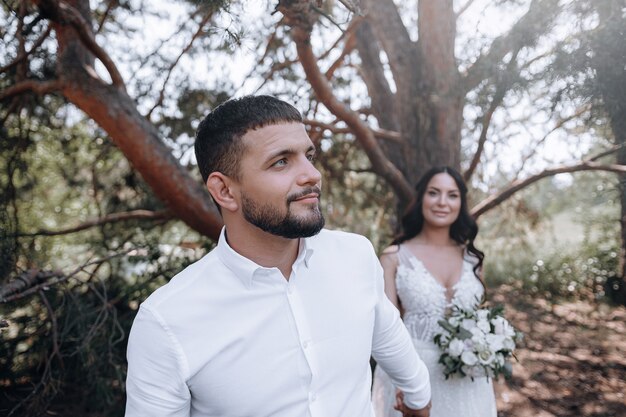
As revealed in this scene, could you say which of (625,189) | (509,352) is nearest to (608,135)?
(625,189)

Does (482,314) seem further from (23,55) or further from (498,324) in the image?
(23,55)

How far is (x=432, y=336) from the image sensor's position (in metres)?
3.07

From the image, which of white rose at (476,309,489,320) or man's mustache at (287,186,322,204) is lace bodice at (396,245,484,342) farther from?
man's mustache at (287,186,322,204)

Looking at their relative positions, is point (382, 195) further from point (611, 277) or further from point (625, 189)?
point (611, 277)

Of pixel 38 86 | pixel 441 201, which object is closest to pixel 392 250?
pixel 441 201

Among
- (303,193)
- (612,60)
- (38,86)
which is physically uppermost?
→ (38,86)

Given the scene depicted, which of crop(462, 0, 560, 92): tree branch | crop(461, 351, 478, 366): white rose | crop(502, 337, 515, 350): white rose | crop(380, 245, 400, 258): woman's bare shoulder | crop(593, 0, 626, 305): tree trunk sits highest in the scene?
crop(462, 0, 560, 92): tree branch

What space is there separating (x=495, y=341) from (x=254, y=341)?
5.97ft

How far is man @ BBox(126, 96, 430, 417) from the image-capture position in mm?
1395

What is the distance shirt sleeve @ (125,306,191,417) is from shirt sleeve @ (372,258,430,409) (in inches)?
32.1

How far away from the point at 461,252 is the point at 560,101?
126cm

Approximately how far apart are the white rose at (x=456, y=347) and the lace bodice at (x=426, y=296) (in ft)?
0.99

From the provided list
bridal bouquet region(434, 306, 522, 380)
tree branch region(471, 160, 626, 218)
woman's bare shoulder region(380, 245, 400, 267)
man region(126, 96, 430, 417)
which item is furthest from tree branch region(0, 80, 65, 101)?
tree branch region(471, 160, 626, 218)

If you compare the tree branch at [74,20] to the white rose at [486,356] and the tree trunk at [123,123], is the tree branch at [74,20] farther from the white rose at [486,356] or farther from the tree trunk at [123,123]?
the white rose at [486,356]
